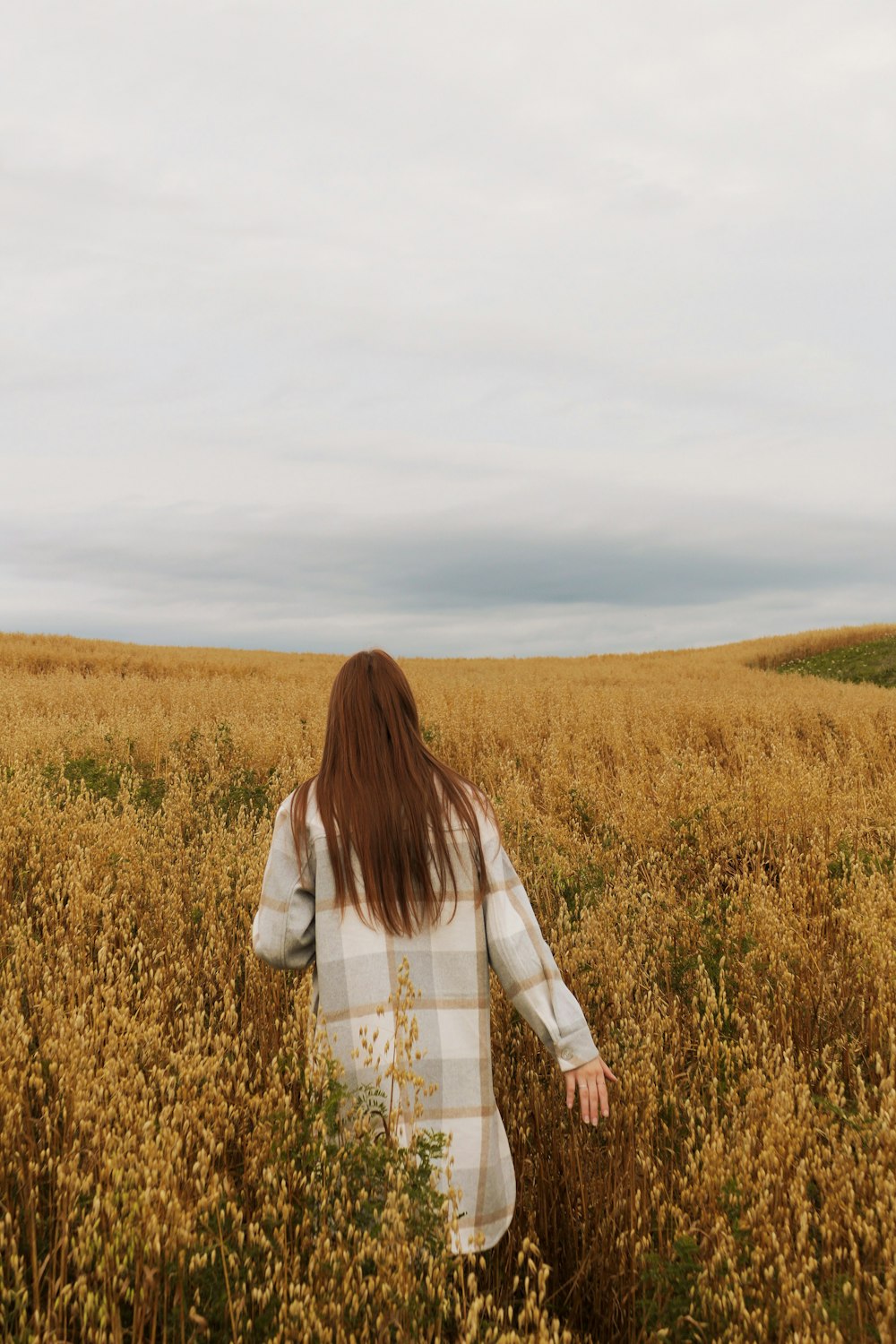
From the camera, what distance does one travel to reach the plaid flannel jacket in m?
2.26

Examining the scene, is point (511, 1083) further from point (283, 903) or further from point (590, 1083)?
point (283, 903)

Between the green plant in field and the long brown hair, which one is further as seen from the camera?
the green plant in field

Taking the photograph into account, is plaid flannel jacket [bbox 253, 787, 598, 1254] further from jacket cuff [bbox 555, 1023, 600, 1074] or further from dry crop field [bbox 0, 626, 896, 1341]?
dry crop field [bbox 0, 626, 896, 1341]

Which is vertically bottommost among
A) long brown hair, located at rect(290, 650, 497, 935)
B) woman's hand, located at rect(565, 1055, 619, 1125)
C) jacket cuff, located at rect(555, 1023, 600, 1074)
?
woman's hand, located at rect(565, 1055, 619, 1125)

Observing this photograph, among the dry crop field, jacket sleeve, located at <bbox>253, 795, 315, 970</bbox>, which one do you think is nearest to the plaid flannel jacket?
jacket sleeve, located at <bbox>253, 795, 315, 970</bbox>

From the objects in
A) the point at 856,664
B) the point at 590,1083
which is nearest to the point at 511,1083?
the point at 590,1083

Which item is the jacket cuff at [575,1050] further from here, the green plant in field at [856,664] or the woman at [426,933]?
the green plant in field at [856,664]

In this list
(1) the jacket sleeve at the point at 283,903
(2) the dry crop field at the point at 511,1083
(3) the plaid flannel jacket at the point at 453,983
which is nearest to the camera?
(2) the dry crop field at the point at 511,1083

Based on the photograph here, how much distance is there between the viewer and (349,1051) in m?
2.29

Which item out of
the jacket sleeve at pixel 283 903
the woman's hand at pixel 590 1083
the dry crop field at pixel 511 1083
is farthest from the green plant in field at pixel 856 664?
the jacket sleeve at pixel 283 903

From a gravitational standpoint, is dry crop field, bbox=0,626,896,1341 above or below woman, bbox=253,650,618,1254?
below

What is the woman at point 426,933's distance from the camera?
2.27 m

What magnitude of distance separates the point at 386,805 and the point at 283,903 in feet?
1.41

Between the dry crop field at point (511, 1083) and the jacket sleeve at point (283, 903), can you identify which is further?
the jacket sleeve at point (283, 903)
